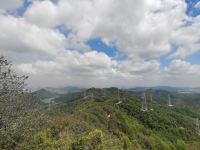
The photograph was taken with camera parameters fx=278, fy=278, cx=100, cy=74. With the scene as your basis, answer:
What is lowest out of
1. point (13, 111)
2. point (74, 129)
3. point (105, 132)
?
point (105, 132)

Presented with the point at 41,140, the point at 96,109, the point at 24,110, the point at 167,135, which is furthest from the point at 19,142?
the point at 167,135

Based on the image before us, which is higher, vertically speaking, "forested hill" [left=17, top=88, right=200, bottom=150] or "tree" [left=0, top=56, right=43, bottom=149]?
"tree" [left=0, top=56, right=43, bottom=149]

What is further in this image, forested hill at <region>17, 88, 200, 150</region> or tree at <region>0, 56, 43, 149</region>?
forested hill at <region>17, 88, 200, 150</region>

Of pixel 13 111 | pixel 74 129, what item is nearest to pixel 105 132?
pixel 74 129

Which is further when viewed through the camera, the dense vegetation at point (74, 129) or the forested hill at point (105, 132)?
the forested hill at point (105, 132)

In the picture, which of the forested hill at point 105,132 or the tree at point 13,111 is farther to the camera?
the forested hill at point 105,132

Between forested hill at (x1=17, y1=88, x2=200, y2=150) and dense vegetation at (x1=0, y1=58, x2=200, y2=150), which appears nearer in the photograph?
dense vegetation at (x1=0, y1=58, x2=200, y2=150)

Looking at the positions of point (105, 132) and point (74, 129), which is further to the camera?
point (105, 132)

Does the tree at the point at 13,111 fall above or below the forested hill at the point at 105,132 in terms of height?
above

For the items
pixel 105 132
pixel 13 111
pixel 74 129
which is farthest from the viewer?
pixel 105 132

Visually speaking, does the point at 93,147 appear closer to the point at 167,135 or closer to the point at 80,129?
the point at 80,129

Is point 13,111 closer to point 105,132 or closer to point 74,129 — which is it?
point 74,129
